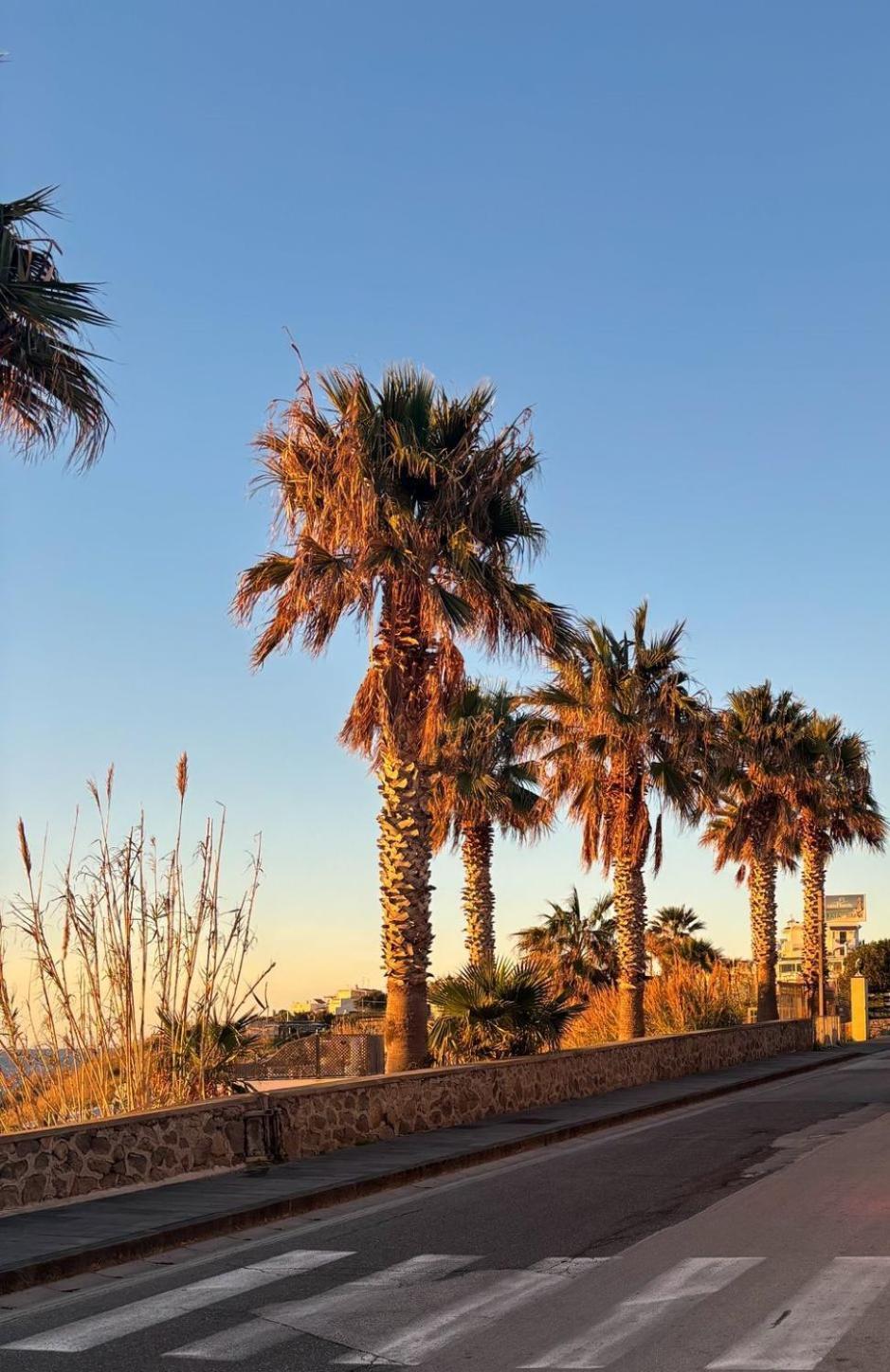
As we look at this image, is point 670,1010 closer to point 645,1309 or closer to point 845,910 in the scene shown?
point 645,1309

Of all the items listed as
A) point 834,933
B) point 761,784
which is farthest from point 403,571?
point 834,933

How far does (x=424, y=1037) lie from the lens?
2092 cm

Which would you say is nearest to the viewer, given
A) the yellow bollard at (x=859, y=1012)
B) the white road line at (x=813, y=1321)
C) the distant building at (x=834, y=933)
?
the white road line at (x=813, y=1321)

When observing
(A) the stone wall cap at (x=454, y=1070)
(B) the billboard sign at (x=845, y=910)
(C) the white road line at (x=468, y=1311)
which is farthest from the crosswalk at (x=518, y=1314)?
(B) the billboard sign at (x=845, y=910)

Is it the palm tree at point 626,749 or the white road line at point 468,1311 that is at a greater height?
the palm tree at point 626,749

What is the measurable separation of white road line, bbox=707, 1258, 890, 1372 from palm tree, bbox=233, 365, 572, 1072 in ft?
39.6

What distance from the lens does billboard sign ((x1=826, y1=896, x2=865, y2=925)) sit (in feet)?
470

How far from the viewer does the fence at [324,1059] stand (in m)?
32.0

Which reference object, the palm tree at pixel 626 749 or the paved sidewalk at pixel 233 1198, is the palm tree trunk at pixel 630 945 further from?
the paved sidewalk at pixel 233 1198

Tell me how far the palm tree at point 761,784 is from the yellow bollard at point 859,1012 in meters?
4.43

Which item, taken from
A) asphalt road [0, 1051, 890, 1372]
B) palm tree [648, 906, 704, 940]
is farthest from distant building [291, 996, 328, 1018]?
asphalt road [0, 1051, 890, 1372]

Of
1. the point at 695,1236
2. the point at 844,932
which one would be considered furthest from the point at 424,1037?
the point at 844,932

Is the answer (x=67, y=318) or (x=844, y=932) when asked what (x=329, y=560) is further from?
(x=844, y=932)

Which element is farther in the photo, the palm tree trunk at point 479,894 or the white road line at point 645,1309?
the palm tree trunk at point 479,894
